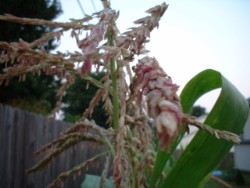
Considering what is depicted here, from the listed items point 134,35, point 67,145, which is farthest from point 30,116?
point 134,35

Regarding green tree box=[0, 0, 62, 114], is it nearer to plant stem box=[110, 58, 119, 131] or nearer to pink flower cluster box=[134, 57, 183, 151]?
plant stem box=[110, 58, 119, 131]

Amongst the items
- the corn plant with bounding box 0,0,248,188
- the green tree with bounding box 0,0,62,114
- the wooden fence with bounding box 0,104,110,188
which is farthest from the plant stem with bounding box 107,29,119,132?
the green tree with bounding box 0,0,62,114

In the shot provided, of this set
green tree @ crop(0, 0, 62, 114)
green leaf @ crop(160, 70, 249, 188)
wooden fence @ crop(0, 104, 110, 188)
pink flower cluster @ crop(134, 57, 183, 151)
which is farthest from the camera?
green tree @ crop(0, 0, 62, 114)

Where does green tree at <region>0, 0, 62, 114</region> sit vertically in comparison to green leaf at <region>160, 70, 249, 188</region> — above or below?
above

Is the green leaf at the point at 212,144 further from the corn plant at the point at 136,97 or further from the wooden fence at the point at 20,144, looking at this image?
the wooden fence at the point at 20,144

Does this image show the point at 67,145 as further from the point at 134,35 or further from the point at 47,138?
the point at 47,138

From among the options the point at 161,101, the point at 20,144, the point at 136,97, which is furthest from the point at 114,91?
the point at 20,144

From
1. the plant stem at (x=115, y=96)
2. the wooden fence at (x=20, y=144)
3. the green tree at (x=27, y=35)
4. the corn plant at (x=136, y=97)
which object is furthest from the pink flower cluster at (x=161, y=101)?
the green tree at (x=27, y=35)

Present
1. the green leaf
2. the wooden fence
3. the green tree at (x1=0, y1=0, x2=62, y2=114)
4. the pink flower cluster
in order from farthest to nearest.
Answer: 1. the green tree at (x1=0, y1=0, x2=62, y2=114)
2. the wooden fence
3. the green leaf
4. the pink flower cluster

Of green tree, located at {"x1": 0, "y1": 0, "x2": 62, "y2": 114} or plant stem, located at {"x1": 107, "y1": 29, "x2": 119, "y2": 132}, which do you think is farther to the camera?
green tree, located at {"x1": 0, "y1": 0, "x2": 62, "y2": 114}
